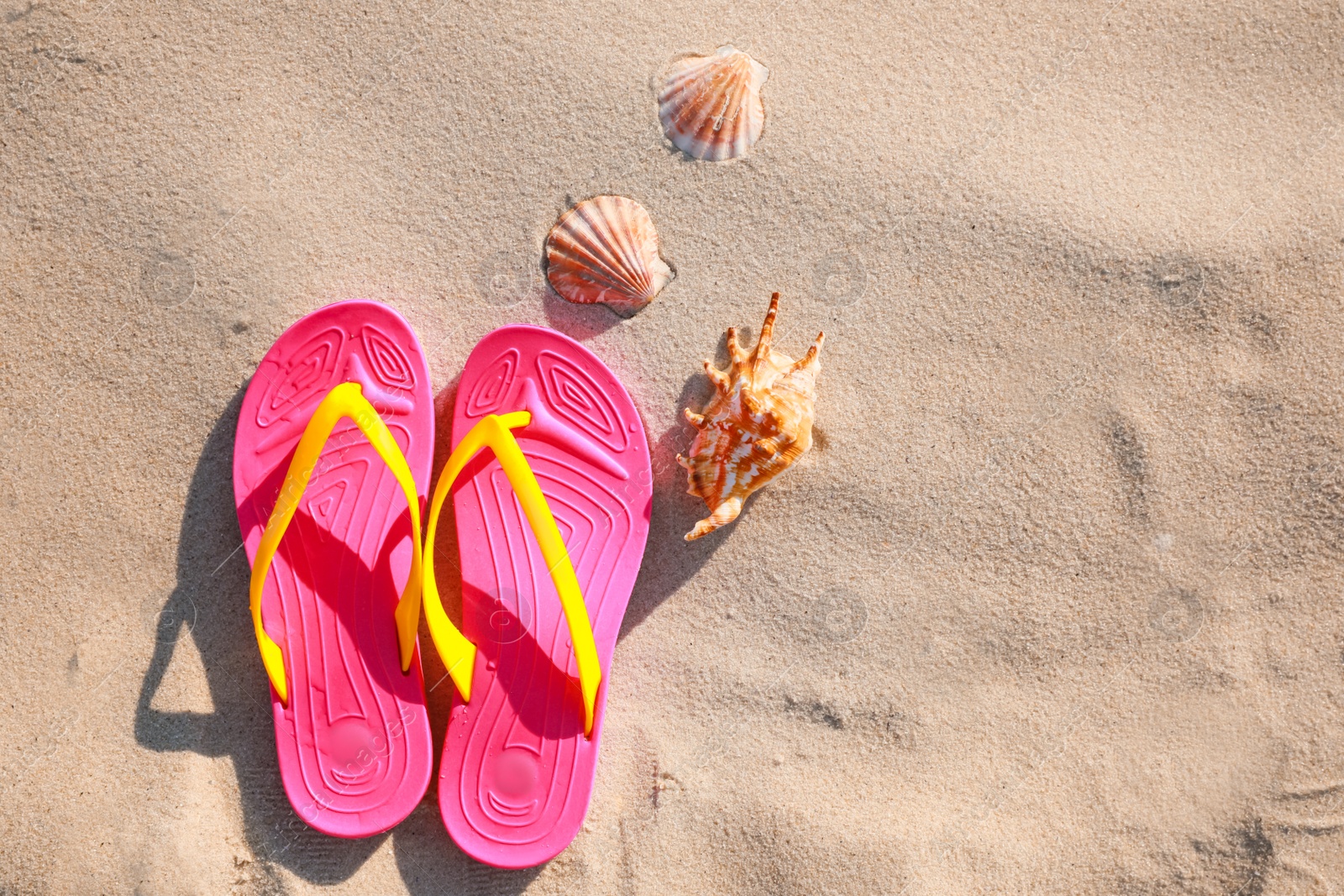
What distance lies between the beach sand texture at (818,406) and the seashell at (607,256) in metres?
0.08

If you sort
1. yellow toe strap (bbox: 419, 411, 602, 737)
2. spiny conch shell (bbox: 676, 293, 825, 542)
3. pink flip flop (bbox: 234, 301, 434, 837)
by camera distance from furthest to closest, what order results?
pink flip flop (bbox: 234, 301, 434, 837)
spiny conch shell (bbox: 676, 293, 825, 542)
yellow toe strap (bbox: 419, 411, 602, 737)

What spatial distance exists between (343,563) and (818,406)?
186 cm

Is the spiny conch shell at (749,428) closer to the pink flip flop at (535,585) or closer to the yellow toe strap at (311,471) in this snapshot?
the pink flip flop at (535,585)

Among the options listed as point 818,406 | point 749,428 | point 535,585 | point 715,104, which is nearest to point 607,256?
point 715,104

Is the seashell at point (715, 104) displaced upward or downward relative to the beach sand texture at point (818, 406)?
upward

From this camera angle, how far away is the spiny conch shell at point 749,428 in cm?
281

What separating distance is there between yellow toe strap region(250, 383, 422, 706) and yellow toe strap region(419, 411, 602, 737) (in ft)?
0.23

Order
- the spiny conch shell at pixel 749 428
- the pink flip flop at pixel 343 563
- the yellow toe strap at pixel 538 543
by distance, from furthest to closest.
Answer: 1. the pink flip flop at pixel 343 563
2. the spiny conch shell at pixel 749 428
3. the yellow toe strap at pixel 538 543

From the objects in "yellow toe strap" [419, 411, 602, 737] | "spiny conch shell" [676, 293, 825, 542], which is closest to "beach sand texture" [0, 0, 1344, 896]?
"spiny conch shell" [676, 293, 825, 542]

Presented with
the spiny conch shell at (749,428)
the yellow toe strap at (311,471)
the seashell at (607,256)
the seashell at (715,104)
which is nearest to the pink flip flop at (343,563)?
the yellow toe strap at (311,471)

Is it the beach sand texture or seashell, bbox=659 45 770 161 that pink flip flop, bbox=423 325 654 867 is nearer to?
the beach sand texture

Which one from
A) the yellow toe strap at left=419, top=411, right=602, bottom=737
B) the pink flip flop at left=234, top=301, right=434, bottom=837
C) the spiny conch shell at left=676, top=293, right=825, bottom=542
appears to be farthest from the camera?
the pink flip flop at left=234, top=301, right=434, bottom=837

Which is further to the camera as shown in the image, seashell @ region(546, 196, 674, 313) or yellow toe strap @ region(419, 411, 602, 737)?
seashell @ region(546, 196, 674, 313)

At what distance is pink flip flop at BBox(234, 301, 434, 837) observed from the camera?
2998mm
